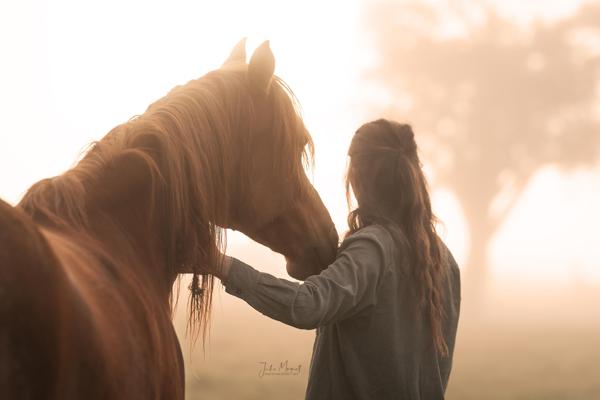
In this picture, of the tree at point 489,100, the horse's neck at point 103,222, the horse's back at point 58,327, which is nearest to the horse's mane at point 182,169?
the horse's neck at point 103,222

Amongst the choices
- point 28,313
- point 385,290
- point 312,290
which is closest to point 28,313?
point 28,313

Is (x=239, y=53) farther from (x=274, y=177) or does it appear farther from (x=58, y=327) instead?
(x=58, y=327)

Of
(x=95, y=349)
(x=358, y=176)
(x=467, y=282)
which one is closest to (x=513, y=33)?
(x=467, y=282)

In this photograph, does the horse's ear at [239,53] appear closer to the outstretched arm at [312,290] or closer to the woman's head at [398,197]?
the woman's head at [398,197]

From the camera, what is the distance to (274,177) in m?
2.41

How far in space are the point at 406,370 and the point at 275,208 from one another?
83cm

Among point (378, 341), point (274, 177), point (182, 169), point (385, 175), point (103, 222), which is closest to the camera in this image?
point (103, 222)

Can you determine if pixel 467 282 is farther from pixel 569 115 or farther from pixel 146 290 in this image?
pixel 146 290

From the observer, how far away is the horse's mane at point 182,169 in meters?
1.92

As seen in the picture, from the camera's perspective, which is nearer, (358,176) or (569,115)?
(358,176)

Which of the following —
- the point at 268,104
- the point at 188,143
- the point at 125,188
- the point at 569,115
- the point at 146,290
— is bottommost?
the point at 146,290

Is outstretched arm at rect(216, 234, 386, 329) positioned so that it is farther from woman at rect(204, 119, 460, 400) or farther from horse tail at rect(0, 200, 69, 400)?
horse tail at rect(0, 200, 69, 400)

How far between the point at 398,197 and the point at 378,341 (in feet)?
1.92

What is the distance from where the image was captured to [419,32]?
62.4 feet
